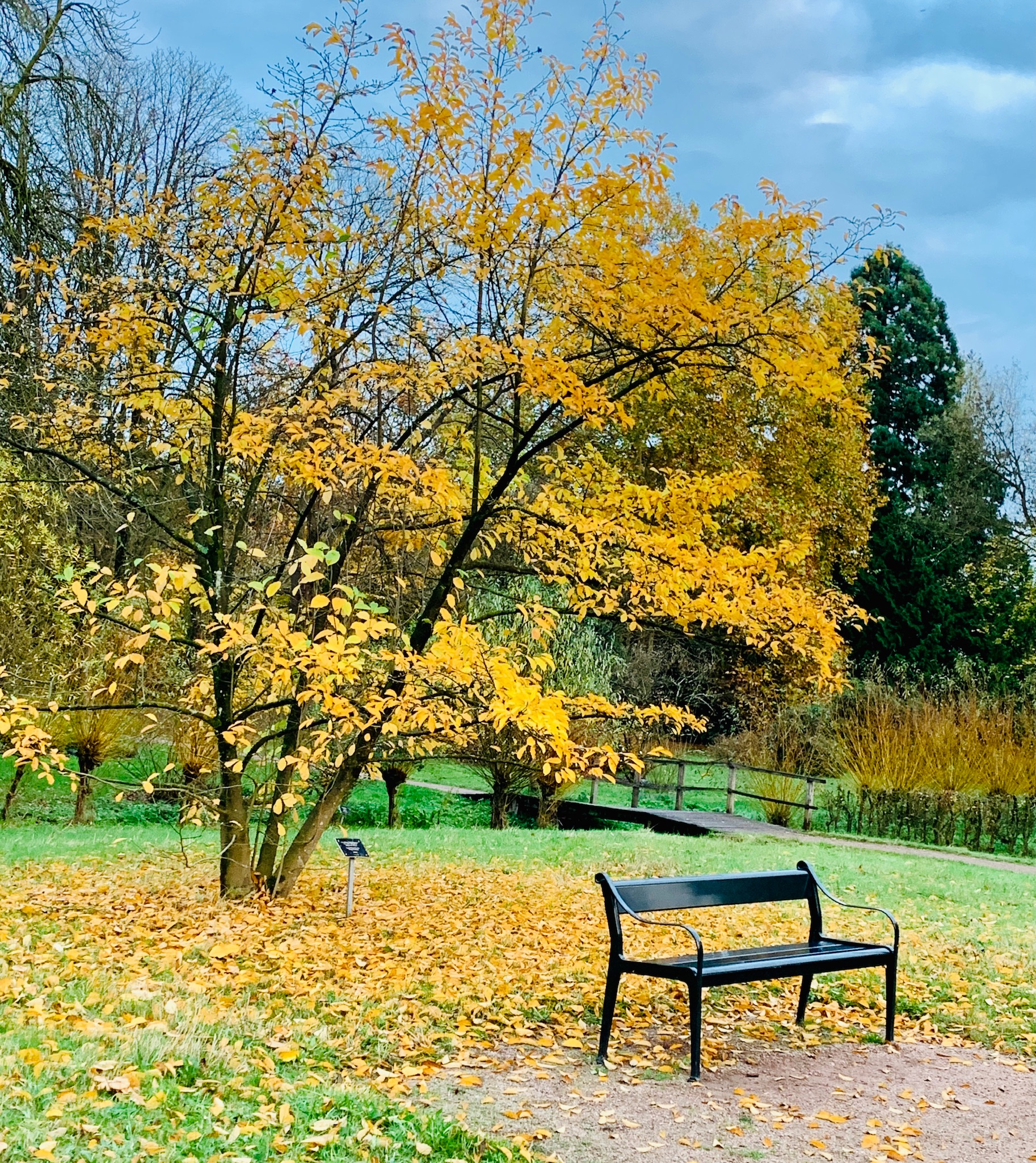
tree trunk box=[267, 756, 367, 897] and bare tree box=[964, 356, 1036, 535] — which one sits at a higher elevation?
bare tree box=[964, 356, 1036, 535]

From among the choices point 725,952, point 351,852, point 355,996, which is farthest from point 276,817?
point 725,952

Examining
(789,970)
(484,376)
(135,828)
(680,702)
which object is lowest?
(135,828)

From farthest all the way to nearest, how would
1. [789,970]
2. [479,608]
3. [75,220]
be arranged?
1. [479,608]
2. [75,220]
3. [789,970]

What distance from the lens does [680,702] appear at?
22.8 meters

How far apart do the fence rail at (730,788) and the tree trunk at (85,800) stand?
763 cm

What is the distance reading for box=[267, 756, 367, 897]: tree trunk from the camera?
7.39 metres

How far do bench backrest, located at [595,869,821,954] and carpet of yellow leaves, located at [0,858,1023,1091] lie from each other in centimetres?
59

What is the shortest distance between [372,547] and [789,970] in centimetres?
570

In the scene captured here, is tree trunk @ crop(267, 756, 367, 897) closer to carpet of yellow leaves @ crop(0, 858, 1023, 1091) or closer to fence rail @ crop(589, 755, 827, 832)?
carpet of yellow leaves @ crop(0, 858, 1023, 1091)

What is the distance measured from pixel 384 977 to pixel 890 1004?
2.57 metres

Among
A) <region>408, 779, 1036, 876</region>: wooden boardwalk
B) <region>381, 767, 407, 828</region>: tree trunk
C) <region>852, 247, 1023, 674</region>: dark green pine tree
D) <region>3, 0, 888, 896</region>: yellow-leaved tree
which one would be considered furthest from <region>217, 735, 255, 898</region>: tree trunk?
<region>852, 247, 1023, 674</region>: dark green pine tree

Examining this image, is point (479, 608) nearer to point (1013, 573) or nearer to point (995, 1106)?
point (995, 1106)

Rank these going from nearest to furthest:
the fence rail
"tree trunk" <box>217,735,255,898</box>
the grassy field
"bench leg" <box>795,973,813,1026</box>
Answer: the grassy field < "bench leg" <box>795,973,813,1026</box> < "tree trunk" <box>217,735,255,898</box> < the fence rail

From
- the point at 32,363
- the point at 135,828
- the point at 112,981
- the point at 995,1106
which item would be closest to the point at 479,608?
the point at 135,828
